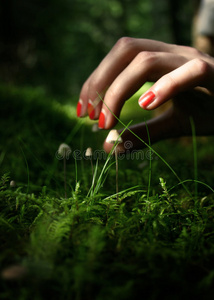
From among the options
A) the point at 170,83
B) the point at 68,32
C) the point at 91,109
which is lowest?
the point at 91,109

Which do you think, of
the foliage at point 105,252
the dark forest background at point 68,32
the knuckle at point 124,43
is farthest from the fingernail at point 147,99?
the dark forest background at point 68,32

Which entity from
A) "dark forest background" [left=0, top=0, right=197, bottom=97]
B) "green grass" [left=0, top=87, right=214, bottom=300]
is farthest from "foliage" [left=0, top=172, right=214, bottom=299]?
"dark forest background" [left=0, top=0, right=197, bottom=97]

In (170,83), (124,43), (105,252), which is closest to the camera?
(105,252)

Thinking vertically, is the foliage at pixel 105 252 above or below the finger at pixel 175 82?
below

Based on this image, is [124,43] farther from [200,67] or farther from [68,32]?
[68,32]

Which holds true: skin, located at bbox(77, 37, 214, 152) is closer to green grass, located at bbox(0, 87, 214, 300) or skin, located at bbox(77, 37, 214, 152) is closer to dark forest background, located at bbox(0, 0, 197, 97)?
→ green grass, located at bbox(0, 87, 214, 300)

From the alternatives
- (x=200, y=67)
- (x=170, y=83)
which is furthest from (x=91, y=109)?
(x=200, y=67)

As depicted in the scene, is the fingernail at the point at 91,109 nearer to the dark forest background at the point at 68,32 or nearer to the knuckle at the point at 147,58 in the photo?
the knuckle at the point at 147,58
